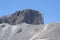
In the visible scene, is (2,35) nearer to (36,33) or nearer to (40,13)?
(36,33)

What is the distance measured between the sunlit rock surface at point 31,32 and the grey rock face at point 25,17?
36.5ft

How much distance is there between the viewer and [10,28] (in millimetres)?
30656

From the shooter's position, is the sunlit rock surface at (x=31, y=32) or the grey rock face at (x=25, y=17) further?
the grey rock face at (x=25, y=17)

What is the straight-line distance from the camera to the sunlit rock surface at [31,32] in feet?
82.8

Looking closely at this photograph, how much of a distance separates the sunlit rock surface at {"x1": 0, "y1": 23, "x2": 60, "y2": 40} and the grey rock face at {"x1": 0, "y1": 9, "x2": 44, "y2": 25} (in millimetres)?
11127

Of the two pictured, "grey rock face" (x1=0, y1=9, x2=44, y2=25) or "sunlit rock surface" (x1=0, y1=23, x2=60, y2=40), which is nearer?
"sunlit rock surface" (x1=0, y1=23, x2=60, y2=40)

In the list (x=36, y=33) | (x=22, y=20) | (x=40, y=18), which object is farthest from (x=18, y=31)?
(x=40, y=18)

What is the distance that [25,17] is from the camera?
42.6 metres

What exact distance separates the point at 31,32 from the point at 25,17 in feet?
48.2

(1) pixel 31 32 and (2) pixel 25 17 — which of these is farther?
(2) pixel 25 17

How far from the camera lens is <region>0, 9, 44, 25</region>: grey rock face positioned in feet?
140

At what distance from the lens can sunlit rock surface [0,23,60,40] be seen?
25250 mm

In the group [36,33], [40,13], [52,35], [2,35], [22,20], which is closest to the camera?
[52,35]

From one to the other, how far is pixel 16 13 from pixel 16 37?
56.7 ft
